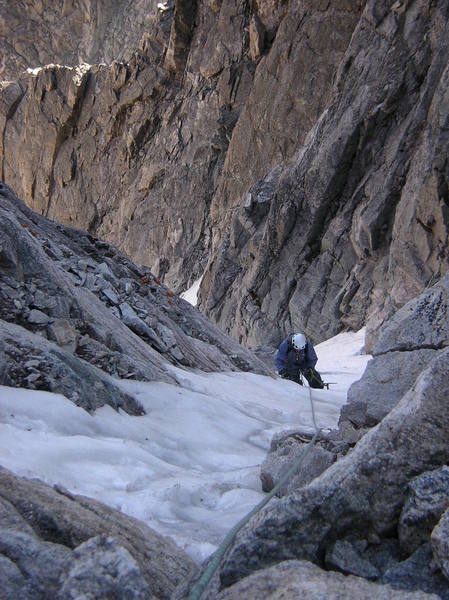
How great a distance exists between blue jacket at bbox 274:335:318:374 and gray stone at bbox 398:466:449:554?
26.6 ft

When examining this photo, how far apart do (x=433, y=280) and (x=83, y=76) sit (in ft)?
137

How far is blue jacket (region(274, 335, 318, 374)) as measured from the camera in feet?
34.0

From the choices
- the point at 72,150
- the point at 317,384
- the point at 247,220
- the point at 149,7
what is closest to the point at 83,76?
the point at 72,150

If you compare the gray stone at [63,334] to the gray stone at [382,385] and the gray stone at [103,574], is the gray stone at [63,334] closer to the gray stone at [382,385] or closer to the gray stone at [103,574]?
the gray stone at [382,385]

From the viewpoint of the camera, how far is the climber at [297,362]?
1028cm

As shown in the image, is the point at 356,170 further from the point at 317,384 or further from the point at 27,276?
the point at 27,276

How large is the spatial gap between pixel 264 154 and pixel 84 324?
27582 mm

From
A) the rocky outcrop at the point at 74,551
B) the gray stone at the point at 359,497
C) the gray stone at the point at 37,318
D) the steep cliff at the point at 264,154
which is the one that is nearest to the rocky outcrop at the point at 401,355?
the gray stone at the point at 359,497

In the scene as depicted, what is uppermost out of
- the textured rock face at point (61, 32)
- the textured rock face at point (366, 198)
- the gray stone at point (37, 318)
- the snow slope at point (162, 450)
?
the textured rock face at point (61, 32)

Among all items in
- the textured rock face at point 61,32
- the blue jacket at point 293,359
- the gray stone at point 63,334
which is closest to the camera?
the gray stone at point 63,334

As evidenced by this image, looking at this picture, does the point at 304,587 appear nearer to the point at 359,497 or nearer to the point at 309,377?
the point at 359,497

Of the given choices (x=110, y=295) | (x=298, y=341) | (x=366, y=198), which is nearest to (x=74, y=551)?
(x=110, y=295)

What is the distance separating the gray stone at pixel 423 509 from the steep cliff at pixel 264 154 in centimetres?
1621

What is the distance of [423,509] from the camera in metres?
2.13
